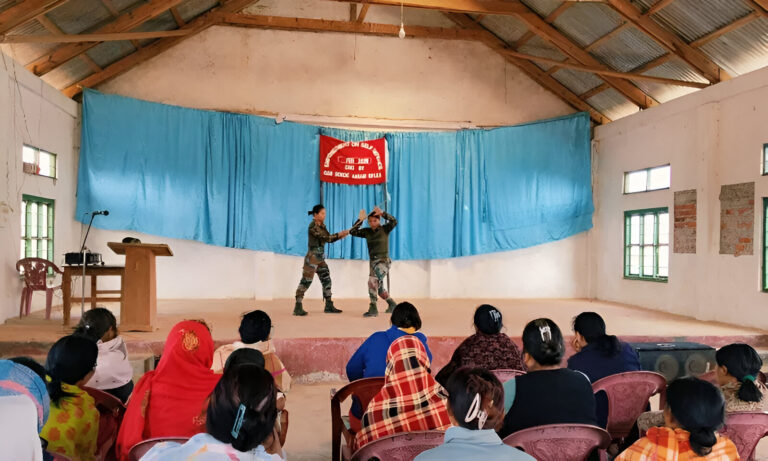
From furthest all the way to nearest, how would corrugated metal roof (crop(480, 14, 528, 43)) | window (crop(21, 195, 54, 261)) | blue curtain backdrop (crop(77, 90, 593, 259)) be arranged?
corrugated metal roof (crop(480, 14, 528, 43))
blue curtain backdrop (crop(77, 90, 593, 259))
window (crop(21, 195, 54, 261))

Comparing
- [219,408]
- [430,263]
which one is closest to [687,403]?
[219,408]

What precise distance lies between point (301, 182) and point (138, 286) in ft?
12.8

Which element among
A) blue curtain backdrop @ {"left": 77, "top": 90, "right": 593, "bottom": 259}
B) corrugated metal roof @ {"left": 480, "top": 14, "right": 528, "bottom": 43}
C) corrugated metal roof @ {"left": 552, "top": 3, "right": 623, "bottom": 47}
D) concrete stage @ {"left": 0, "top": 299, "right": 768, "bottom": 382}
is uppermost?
corrugated metal roof @ {"left": 480, "top": 14, "right": 528, "bottom": 43}

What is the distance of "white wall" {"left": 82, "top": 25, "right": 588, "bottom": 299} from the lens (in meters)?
9.20

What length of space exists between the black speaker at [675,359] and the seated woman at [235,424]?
3.68 meters

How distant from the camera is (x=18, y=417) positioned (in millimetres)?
1309

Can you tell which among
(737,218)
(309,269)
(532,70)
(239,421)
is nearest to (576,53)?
(532,70)

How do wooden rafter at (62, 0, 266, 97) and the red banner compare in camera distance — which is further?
the red banner

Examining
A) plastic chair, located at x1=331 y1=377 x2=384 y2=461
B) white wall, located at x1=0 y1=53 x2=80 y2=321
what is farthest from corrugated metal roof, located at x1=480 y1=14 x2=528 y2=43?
plastic chair, located at x1=331 y1=377 x2=384 y2=461

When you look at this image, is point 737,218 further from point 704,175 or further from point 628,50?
point 628,50

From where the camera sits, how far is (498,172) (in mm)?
9711

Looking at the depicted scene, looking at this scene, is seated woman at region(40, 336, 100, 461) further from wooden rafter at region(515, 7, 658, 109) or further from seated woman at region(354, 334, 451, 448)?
wooden rafter at region(515, 7, 658, 109)

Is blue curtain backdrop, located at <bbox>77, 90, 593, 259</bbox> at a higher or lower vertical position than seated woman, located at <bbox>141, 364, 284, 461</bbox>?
higher

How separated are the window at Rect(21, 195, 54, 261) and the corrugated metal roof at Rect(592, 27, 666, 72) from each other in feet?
24.6
